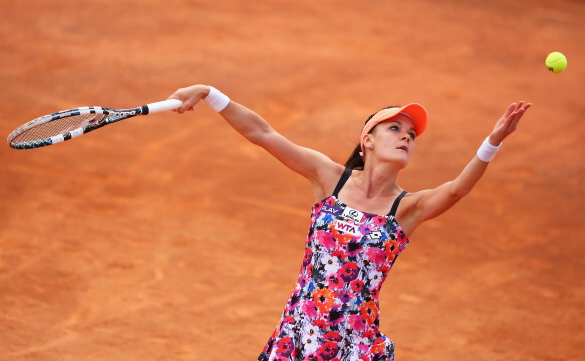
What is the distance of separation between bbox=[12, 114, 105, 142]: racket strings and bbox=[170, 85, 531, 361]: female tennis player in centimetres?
57

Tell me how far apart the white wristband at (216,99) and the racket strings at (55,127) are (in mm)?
612

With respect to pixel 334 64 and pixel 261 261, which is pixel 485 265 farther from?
pixel 334 64

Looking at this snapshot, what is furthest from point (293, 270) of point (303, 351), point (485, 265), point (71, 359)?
point (303, 351)

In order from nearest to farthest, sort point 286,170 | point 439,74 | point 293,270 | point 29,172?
point 293,270
point 29,172
point 286,170
point 439,74

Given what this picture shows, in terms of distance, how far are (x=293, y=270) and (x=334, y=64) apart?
650 centimetres

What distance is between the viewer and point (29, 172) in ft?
36.6

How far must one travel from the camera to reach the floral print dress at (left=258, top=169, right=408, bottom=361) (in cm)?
455

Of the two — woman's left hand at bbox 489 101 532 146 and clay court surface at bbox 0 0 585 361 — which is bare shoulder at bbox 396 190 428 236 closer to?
woman's left hand at bbox 489 101 532 146

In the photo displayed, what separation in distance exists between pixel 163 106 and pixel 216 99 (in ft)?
1.07

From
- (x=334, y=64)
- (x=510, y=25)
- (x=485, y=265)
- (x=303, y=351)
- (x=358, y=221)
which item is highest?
(x=510, y=25)

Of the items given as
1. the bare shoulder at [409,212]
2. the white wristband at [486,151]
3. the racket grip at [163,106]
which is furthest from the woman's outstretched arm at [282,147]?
the white wristband at [486,151]

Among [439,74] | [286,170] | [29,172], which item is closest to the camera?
[29,172]

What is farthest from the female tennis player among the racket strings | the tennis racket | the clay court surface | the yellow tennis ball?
the clay court surface

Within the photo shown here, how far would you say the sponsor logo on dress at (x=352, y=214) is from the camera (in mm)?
4660
